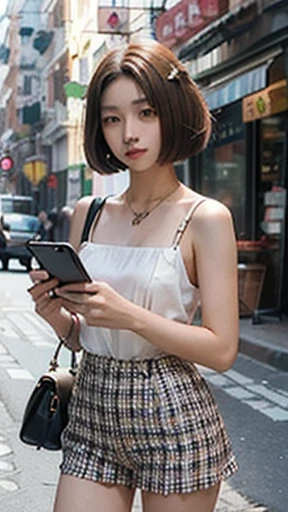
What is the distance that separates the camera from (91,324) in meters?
1.83

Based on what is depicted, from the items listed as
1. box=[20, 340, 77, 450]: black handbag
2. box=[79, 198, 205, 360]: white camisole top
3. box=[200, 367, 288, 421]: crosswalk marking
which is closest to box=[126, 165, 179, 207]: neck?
box=[79, 198, 205, 360]: white camisole top

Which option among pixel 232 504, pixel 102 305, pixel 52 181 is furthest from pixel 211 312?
pixel 52 181

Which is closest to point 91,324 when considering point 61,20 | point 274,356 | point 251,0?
point 274,356

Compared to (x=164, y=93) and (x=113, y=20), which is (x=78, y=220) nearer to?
(x=164, y=93)

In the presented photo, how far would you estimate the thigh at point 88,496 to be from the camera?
190 cm

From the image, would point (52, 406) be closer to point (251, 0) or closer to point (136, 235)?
point (136, 235)

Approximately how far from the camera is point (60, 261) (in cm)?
180

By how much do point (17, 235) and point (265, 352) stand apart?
15.5 meters

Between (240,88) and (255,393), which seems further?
(240,88)

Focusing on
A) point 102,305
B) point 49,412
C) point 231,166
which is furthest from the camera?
point 231,166

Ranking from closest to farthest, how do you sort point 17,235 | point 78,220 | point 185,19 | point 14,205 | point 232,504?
point 78,220
point 232,504
point 185,19
point 17,235
point 14,205

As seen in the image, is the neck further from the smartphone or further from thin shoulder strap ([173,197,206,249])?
the smartphone

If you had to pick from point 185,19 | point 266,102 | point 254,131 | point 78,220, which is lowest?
point 78,220

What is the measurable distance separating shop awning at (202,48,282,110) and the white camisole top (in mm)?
8191
